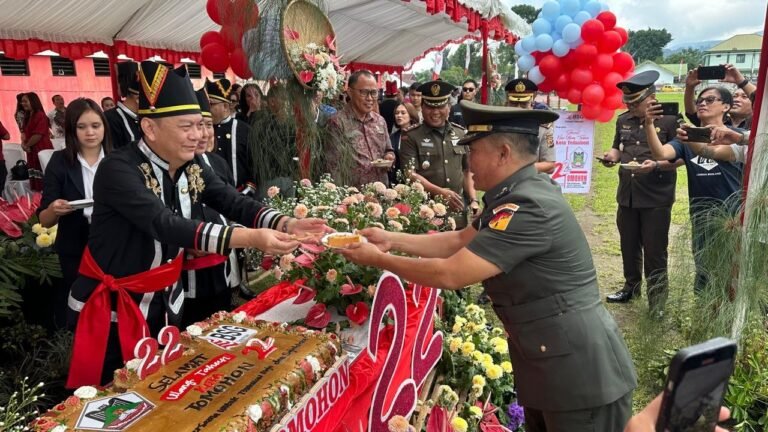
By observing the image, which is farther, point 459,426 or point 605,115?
point 605,115

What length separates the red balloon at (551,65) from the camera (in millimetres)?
7277

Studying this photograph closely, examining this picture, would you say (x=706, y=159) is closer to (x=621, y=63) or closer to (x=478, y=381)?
(x=478, y=381)

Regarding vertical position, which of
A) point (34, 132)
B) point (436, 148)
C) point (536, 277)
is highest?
point (34, 132)

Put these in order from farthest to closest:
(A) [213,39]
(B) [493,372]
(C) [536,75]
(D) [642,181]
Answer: (C) [536,75] < (A) [213,39] < (D) [642,181] < (B) [493,372]

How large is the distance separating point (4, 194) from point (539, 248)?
7269mm

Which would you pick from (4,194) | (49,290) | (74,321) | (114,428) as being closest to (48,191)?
(49,290)

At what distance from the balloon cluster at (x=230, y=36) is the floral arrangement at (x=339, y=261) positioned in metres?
1.59

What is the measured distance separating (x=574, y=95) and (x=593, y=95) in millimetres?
398

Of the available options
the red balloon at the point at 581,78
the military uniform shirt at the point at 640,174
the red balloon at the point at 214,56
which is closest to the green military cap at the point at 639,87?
the military uniform shirt at the point at 640,174

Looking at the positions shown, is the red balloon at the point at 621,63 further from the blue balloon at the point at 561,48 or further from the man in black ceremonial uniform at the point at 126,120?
the man in black ceremonial uniform at the point at 126,120

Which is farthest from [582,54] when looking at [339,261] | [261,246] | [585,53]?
[261,246]

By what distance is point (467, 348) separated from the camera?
3.01 metres

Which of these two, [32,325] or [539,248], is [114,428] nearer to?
[539,248]

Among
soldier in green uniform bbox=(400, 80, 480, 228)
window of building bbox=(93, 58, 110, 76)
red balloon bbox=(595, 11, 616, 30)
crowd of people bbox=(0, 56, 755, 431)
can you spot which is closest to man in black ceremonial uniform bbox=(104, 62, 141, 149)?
crowd of people bbox=(0, 56, 755, 431)
